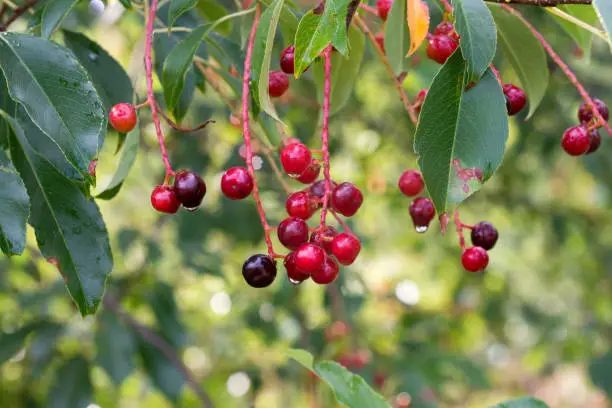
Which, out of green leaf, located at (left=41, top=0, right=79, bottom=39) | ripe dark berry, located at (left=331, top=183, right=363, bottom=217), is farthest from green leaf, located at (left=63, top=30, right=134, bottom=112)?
ripe dark berry, located at (left=331, top=183, right=363, bottom=217)

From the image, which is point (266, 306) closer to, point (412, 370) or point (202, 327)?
point (412, 370)

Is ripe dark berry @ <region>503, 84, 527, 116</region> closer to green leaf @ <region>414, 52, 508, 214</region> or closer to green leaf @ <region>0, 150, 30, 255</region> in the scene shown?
green leaf @ <region>414, 52, 508, 214</region>

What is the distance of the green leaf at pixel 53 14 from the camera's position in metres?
0.73

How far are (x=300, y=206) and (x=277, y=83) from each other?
6.3 inches

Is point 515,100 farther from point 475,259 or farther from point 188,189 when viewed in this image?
point 188,189

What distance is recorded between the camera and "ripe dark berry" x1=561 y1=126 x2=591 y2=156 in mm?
775

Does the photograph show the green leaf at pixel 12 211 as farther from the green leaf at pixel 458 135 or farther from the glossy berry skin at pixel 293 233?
the green leaf at pixel 458 135

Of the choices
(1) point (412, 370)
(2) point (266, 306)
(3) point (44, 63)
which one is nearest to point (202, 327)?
(2) point (266, 306)

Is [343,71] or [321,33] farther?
[343,71]

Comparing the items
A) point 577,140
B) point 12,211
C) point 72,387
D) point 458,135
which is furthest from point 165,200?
point 72,387

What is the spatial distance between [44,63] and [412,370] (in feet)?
4.82

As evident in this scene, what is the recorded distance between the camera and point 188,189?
2.20 ft

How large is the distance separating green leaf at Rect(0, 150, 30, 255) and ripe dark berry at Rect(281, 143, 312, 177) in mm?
227

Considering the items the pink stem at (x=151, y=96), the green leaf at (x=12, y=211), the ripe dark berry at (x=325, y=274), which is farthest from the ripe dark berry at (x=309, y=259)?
the green leaf at (x=12, y=211)
